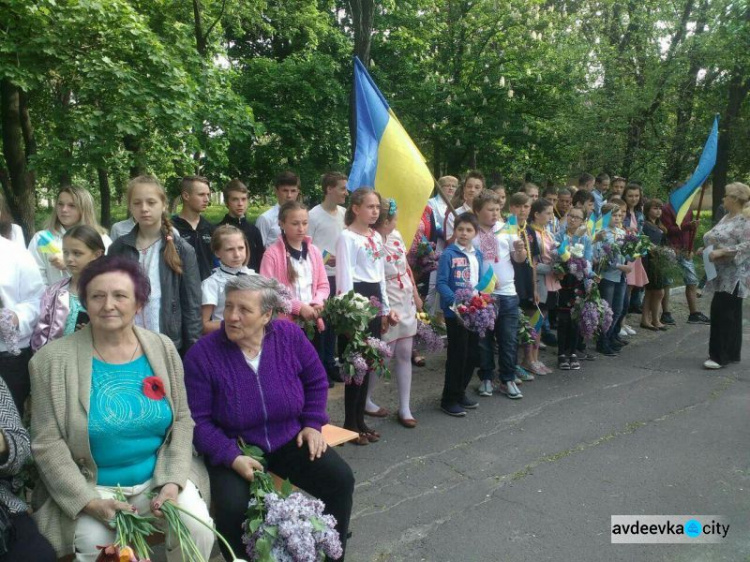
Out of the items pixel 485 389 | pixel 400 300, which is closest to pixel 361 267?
pixel 400 300

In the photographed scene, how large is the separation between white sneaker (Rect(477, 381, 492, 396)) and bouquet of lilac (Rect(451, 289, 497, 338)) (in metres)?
0.95

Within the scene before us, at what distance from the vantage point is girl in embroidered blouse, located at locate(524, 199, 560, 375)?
22.4ft

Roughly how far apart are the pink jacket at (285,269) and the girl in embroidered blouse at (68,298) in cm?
121

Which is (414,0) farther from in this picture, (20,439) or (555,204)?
(20,439)

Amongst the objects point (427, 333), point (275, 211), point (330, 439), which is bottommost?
point (330, 439)

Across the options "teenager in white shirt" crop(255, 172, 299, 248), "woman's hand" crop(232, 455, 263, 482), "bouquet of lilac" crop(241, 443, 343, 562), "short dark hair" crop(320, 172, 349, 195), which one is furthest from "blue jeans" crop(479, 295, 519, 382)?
"bouquet of lilac" crop(241, 443, 343, 562)

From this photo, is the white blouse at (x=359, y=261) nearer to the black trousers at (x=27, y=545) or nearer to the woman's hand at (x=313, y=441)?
the woman's hand at (x=313, y=441)

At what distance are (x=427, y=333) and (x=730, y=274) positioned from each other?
3906mm

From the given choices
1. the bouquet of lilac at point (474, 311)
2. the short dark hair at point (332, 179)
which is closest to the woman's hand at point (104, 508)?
the bouquet of lilac at point (474, 311)

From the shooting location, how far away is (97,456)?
278 cm

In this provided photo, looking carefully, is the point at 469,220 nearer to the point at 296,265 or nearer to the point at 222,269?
the point at 296,265

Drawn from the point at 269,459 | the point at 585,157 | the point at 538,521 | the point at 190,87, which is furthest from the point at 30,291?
the point at 585,157

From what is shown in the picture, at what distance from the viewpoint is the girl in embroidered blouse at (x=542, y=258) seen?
6.82m

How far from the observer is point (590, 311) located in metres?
6.95
